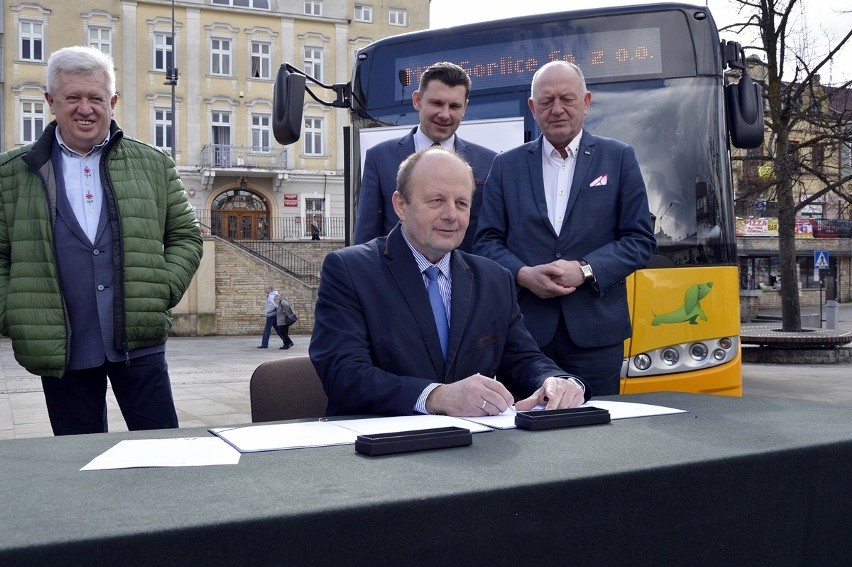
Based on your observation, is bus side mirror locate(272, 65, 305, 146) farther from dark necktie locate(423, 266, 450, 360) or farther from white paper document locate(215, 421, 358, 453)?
white paper document locate(215, 421, 358, 453)

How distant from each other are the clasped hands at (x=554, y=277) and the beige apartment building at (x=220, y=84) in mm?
35876

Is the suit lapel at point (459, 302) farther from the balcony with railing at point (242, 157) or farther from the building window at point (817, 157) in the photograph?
the balcony with railing at point (242, 157)

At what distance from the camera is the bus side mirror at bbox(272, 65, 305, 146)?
598cm

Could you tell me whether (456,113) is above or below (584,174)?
above

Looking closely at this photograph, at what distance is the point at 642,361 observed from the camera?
518 cm

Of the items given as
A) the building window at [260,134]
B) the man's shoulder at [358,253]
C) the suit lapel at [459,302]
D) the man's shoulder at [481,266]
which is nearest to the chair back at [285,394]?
the man's shoulder at [358,253]

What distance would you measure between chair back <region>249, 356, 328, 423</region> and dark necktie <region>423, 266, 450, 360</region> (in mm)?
432

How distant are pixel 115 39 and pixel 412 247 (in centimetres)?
4229

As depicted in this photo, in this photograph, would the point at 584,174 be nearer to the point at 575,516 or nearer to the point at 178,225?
the point at 178,225

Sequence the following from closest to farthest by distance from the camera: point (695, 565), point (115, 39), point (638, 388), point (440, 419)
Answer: point (695, 565)
point (440, 419)
point (638, 388)
point (115, 39)

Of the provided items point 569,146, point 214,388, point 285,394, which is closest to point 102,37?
point 214,388

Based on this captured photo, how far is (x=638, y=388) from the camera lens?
16.8 feet

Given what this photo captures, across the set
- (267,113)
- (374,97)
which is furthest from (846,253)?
(374,97)

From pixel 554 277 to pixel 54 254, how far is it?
1897 millimetres
